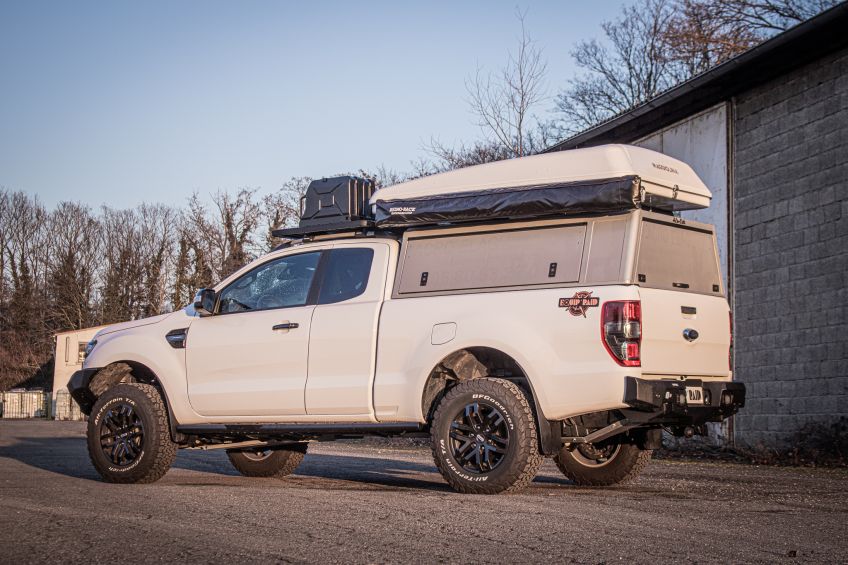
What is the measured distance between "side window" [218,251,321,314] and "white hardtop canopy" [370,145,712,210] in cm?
90

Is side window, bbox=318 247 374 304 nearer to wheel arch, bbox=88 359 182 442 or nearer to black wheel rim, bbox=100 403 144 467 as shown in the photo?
wheel arch, bbox=88 359 182 442

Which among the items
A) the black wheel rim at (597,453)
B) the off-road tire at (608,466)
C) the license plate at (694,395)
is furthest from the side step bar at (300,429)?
the license plate at (694,395)

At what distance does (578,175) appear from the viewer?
765 centimetres

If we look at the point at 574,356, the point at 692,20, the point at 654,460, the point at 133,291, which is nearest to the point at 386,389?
the point at 574,356

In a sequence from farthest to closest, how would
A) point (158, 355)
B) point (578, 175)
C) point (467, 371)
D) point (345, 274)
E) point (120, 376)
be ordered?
point (120, 376)
point (158, 355)
point (345, 274)
point (467, 371)
point (578, 175)

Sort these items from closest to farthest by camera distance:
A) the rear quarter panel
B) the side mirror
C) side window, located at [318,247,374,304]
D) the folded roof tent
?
1. the rear quarter panel
2. the folded roof tent
3. side window, located at [318,247,374,304]
4. the side mirror

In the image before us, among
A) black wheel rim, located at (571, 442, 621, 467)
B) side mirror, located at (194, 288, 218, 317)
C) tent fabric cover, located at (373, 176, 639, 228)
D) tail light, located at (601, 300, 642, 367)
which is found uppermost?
tent fabric cover, located at (373, 176, 639, 228)

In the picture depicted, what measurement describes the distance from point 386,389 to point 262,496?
129 centimetres

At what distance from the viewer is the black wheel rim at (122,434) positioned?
9.00 meters

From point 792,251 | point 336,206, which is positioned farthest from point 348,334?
point 792,251

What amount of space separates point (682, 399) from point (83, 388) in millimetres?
5474

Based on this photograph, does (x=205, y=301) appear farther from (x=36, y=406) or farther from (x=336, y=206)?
(x=36, y=406)

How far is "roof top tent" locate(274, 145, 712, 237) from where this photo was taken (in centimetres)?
746

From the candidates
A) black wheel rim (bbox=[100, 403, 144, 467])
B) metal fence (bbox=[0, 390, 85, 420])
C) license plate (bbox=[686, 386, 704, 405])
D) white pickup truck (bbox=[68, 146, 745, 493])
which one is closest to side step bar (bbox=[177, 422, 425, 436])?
white pickup truck (bbox=[68, 146, 745, 493])
